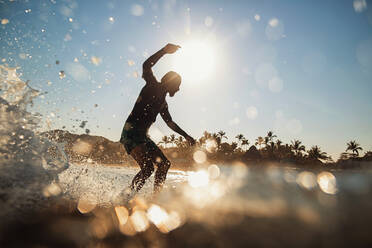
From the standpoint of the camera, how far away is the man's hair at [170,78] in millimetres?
3169

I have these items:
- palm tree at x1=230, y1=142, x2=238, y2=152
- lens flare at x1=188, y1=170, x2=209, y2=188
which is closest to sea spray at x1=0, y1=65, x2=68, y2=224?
lens flare at x1=188, y1=170, x2=209, y2=188

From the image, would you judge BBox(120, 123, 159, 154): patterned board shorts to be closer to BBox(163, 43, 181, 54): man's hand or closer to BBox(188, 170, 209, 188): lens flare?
BBox(163, 43, 181, 54): man's hand

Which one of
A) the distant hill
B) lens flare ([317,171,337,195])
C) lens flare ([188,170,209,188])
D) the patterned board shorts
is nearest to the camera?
the patterned board shorts

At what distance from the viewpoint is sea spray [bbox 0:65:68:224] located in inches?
69.0

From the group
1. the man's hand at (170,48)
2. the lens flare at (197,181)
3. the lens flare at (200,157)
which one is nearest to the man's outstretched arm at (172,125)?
the man's hand at (170,48)

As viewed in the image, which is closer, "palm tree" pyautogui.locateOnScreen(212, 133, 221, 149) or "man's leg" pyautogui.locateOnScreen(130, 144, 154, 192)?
"man's leg" pyautogui.locateOnScreen(130, 144, 154, 192)

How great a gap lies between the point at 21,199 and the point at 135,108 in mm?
1688

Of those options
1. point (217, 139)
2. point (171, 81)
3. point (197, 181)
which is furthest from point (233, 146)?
point (171, 81)

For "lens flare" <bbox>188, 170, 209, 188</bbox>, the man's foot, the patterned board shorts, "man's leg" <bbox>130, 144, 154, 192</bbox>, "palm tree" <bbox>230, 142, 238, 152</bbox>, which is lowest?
"lens flare" <bbox>188, 170, 209, 188</bbox>

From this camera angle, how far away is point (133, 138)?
287 cm

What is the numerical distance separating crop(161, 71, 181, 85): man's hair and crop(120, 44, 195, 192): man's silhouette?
10cm

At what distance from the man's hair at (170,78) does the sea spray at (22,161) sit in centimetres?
199

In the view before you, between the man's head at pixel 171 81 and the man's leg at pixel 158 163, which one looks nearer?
the man's leg at pixel 158 163

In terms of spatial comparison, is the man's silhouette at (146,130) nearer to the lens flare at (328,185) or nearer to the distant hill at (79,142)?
the distant hill at (79,142)
